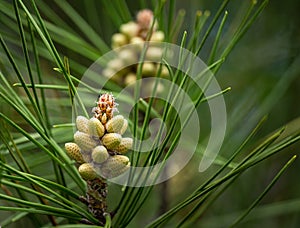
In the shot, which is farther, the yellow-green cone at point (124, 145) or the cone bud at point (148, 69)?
the cone bud at point (148, 69)

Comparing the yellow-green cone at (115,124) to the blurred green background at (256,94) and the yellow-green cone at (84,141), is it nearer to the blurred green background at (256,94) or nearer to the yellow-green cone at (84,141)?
the yellow-green cone at (84,141)

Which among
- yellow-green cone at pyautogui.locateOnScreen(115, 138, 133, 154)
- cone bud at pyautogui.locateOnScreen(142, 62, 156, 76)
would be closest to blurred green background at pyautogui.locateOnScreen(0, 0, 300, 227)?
cone bud at pyautogui.locateOnScreen(142, 62, 156, 76)

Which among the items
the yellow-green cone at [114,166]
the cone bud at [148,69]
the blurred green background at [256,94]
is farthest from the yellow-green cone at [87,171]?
the blurred green background at [256,94]

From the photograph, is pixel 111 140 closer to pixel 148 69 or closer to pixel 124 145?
pixel 124 145

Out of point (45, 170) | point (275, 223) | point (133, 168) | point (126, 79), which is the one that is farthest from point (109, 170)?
point (275, 223)

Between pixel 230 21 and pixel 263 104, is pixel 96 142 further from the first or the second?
pixel 230 21

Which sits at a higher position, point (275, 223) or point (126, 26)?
point (126, 26)
